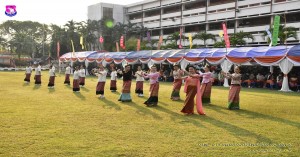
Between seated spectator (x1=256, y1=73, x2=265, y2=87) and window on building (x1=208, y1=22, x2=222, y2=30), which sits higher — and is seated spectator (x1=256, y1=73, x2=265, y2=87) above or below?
below

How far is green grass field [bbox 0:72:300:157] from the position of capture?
215 inches

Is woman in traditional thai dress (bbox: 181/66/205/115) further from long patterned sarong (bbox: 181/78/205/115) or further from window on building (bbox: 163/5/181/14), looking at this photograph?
window on building (bbox: 163/5/181/14)

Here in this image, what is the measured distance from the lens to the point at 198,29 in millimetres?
45125

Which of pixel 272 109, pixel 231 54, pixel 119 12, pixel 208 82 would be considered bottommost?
pixel 272 109

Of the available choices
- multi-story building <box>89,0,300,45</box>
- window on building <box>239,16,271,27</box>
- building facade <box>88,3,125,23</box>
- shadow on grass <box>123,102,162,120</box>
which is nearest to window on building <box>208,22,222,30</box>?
multi-story building <box>89,0,300,45</box>

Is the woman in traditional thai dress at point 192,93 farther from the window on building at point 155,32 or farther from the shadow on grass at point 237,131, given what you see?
the window on building at point 155,32

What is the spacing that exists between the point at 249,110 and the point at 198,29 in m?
35.8

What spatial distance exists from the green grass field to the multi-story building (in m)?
20.7

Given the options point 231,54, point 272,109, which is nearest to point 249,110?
point 272,109

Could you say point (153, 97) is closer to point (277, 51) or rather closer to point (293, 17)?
point (277, 51)

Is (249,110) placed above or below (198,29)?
below

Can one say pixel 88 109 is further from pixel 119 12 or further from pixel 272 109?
pixel 119 12

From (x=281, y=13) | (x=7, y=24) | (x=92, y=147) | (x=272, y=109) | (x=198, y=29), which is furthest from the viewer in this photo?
(x=7, y=24)

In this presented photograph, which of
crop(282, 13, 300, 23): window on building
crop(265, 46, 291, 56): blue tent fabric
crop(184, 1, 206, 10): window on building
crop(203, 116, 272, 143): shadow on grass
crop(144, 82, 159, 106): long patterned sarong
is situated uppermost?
crop(184, 1, 206, 10): window on building
